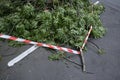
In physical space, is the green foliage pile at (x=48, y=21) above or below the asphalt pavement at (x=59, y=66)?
above

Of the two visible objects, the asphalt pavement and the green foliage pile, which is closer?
the asphalt pavement

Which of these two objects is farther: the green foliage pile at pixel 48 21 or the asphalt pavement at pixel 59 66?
the green foliage pile at pixel 48 21

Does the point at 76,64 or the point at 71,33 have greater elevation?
the point at 71,33

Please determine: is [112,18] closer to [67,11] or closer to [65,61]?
[67,11]

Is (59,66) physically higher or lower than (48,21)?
lower

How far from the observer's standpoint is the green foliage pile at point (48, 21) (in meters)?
5.77

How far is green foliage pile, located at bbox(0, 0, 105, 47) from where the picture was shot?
5.77 m

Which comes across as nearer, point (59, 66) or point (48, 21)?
point (59, 66)

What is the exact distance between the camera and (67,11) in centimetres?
645

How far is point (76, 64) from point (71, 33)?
1.17m

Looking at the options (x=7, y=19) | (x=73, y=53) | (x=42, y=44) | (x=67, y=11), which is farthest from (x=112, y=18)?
(x=7, y=19)

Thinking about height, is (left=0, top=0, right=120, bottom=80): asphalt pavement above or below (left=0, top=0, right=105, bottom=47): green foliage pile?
below

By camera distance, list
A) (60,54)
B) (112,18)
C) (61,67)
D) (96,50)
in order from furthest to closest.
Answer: (112,18), (96,50), (60,54), (61,67)

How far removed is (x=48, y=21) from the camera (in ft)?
19.6
